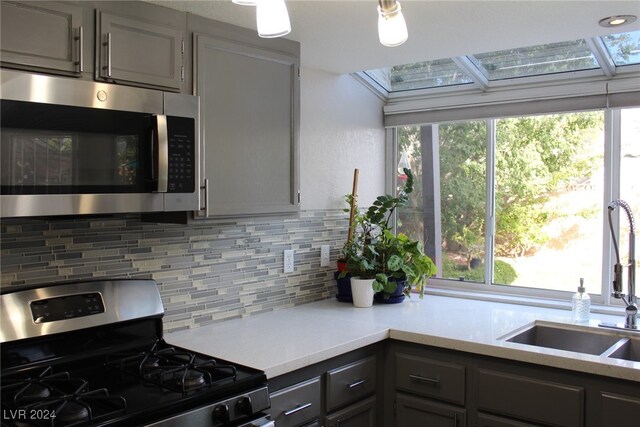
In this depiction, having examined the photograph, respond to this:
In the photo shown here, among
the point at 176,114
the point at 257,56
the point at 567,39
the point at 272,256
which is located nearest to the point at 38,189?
the point at 176,114

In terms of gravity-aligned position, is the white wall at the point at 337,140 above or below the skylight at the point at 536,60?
below

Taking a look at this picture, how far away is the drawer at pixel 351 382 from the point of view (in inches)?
84.7

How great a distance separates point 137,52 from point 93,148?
0.36m

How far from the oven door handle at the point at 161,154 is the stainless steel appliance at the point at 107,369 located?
419mm

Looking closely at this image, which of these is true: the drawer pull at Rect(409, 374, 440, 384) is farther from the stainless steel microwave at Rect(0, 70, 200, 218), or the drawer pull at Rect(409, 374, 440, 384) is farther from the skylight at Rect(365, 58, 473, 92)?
the skylight at Rect(365, 58, 473, 92)

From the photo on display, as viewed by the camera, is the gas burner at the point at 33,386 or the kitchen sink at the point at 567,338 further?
the kitchen sink at the point at 567,338

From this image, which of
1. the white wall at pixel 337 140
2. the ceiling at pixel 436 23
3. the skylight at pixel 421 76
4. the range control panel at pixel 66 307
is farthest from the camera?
the skylight at pixel 421 76

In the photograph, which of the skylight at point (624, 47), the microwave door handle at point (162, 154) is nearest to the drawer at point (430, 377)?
the microwave door handle at point (162, 154)

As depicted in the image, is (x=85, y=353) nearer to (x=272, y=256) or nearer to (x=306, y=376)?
(x=306, y=376)

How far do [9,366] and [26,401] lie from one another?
24 centimetres

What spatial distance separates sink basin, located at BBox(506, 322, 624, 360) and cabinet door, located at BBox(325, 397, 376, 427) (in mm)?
642

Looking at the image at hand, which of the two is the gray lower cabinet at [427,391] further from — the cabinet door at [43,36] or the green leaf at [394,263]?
the cabinet door at [43,36]

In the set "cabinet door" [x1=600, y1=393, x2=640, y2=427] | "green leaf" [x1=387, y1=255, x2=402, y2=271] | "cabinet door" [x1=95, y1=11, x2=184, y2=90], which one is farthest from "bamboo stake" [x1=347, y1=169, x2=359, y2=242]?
"cabinet door" [x1=600, y1=393, x2=640, y2=427]

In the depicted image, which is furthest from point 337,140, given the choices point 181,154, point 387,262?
point 181,154
